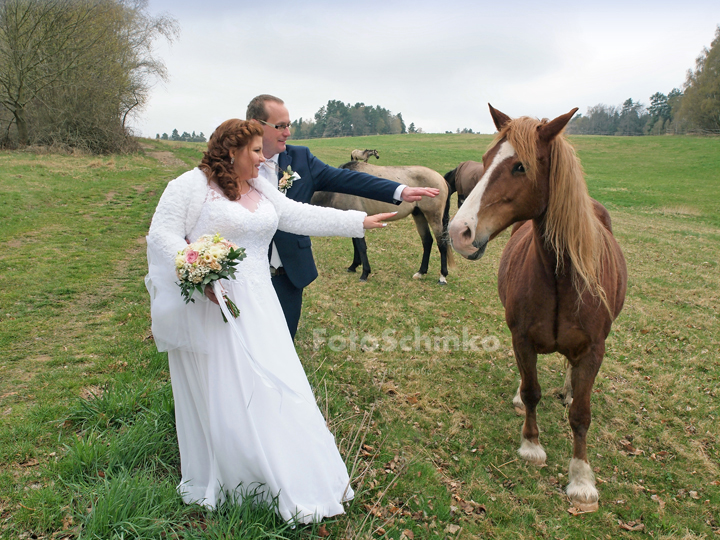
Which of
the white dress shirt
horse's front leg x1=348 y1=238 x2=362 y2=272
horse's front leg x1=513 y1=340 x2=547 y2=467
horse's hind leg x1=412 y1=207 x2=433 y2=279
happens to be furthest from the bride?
horse's hind leg x1=412 y1=207 x2=433 y2=279

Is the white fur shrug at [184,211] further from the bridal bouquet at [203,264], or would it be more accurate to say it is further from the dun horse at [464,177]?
the dun horse at [464,177]

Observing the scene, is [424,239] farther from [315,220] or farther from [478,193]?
[478,193]

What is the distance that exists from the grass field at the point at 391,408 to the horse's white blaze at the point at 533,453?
8 centimetres

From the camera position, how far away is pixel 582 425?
3312 mm

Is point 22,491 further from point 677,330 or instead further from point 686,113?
point 686,113

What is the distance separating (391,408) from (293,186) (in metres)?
2.48

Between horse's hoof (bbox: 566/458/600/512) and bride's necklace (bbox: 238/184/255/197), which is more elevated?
bride's necklace (bbox: 238/184/255/197)

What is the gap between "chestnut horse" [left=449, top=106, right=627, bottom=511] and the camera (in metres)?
2.64

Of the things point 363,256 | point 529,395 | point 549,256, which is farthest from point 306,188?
point 363,256

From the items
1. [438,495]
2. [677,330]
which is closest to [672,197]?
[677,330]

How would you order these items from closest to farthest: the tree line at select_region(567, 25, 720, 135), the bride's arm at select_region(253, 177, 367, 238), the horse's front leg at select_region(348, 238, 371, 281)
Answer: the bride's arm at select_region(253, 177, 367, 238) → the horse's front leg at select_region(348, 238, 371, 281) → the tree line at select_region(567, 25, 720, 135)

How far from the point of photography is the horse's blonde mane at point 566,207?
264cm

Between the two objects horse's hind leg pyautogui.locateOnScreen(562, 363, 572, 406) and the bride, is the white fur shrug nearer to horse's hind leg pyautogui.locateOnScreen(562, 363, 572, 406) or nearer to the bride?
the bride

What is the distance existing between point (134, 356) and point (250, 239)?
2.87m
